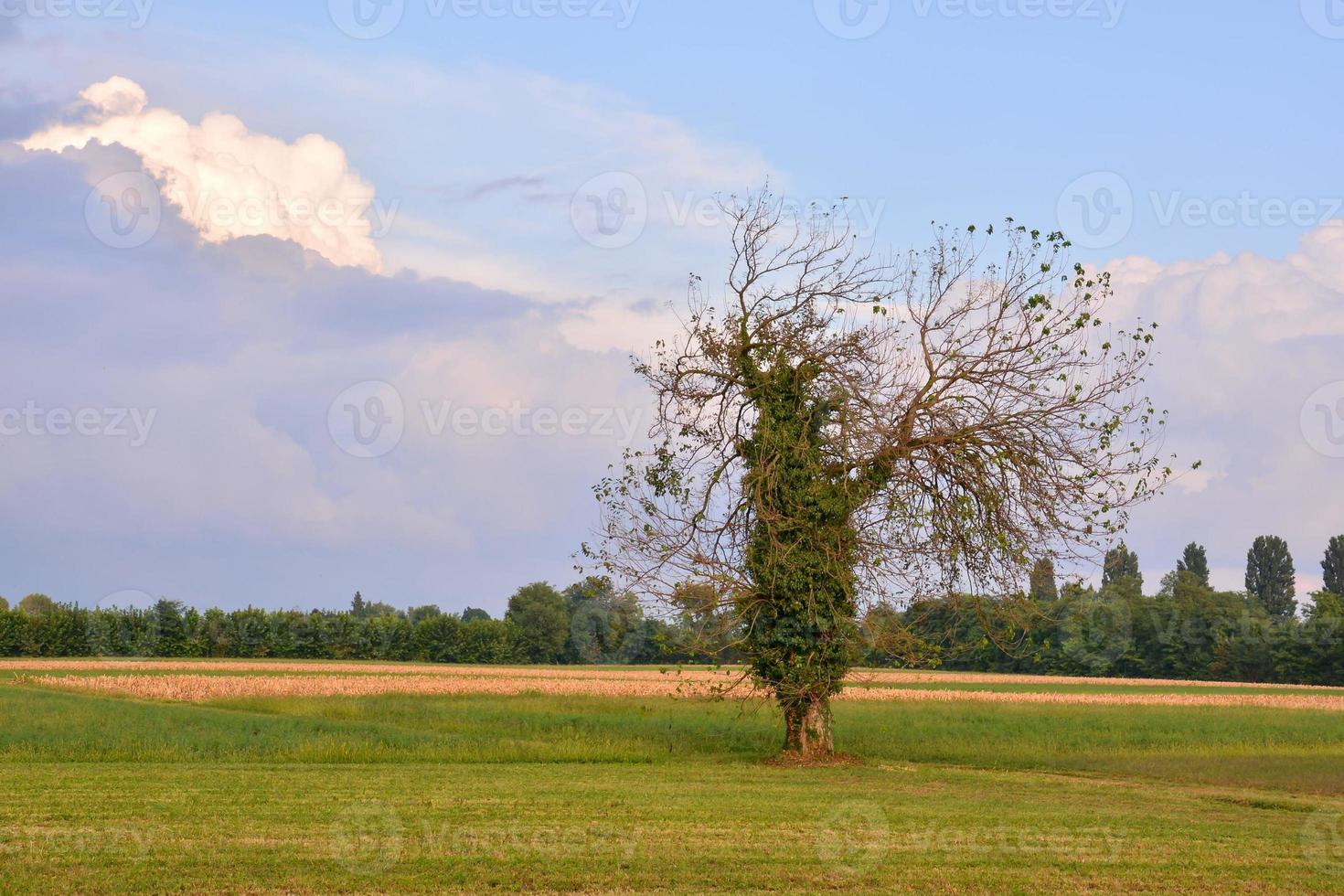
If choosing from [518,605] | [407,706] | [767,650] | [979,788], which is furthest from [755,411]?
[518,605]

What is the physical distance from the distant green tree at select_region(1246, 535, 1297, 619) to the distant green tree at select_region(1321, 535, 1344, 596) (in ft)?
14.4

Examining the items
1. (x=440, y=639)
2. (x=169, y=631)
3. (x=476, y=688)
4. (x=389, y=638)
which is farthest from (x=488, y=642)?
(x=476, y=688)

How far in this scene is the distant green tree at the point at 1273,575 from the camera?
482 feet

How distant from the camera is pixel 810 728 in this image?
1139 inches

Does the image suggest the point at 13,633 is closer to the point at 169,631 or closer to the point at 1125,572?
the point at 169,631

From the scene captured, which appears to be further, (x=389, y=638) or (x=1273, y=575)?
(x=1273, y=575)

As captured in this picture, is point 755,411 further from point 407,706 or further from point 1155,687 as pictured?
point 1155,687

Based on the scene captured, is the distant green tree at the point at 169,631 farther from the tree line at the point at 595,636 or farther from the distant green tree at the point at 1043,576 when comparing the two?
the distant green tree at the point at 1043,576

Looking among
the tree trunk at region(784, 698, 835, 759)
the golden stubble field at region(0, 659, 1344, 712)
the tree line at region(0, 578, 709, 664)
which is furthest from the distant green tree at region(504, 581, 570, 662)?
the tree trunk at region(784, 698, 835, 759)

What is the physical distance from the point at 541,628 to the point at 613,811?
11395 cm

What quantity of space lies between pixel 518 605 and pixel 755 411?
109 meters

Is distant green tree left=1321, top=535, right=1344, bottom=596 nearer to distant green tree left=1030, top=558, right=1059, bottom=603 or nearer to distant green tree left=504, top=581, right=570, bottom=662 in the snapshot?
distant green tree left=504, top=581, right=570, bottom=662

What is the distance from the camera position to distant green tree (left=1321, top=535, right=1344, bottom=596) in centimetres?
14675

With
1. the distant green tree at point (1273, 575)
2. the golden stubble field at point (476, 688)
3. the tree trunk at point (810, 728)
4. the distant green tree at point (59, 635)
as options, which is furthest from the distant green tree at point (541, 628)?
the tree trunk at point (810, 728)
